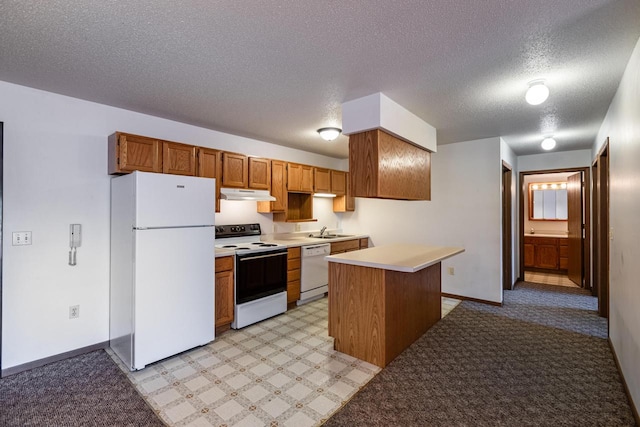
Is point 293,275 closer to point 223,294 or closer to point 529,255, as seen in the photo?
point 223,294

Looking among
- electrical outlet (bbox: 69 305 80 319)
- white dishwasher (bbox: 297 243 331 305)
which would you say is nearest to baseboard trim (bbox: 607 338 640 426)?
white dishwasher (bbox: 297 243 331 305)

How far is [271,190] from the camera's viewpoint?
4340mm

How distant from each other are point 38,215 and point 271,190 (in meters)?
2.44

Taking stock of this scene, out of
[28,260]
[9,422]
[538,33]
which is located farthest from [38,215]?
[538,33]

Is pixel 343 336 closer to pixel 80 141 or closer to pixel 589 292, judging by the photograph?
pixel 80 141

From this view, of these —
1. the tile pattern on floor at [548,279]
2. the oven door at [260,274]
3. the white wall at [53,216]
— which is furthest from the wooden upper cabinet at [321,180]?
the tile pattern on floor at [548,279]

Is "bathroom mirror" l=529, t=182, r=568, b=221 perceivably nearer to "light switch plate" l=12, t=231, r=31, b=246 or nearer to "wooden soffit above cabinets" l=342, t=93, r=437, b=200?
"wooden soffit above cabinets" l=342, t=93, r=437, b=200

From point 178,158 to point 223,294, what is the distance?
5.02 feet

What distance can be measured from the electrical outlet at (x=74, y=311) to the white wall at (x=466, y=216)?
4311 millimetres

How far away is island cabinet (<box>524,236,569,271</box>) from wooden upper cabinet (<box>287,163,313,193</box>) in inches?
199

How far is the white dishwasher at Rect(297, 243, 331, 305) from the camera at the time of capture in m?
4.29

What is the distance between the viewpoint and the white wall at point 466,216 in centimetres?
432

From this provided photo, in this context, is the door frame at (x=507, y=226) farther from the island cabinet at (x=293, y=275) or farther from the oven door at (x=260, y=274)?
the oven door at (x=260, y=274)

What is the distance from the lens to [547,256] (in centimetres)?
646
